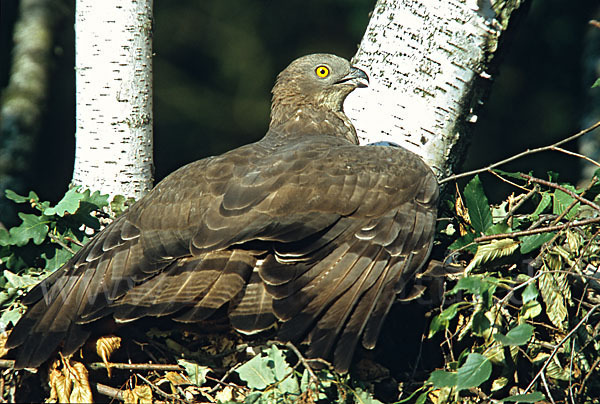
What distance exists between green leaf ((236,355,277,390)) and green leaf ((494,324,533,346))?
974 mm

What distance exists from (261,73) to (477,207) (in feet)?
19.8

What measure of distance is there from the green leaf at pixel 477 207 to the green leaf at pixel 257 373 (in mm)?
1217

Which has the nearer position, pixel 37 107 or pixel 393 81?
pixel 393 81

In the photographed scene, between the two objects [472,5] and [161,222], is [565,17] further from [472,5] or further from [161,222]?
[161,222]

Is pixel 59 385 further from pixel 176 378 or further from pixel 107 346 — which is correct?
pixel 176 378

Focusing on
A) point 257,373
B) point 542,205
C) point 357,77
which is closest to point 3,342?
point 257,373

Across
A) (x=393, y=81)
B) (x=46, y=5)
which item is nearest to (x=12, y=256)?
(x=393, y=81)

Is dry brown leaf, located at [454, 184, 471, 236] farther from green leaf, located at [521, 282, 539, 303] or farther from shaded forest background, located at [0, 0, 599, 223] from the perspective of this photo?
shaded forest background, located at [0, 0, 599, 223]

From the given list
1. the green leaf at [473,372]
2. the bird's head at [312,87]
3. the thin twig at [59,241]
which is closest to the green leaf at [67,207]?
the thin twig at [59,241]

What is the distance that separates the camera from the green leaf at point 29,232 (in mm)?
4219

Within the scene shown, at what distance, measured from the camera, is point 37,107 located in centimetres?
725

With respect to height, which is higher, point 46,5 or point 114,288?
point 46,5

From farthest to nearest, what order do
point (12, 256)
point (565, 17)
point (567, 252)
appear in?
point (565, 17), point (12, 256), point (567, 252)

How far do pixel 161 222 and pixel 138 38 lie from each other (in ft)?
4.11
